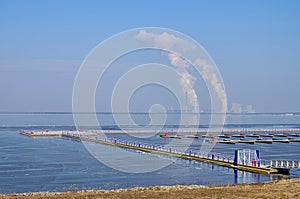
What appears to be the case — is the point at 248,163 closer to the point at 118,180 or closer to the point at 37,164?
the point at 118,180

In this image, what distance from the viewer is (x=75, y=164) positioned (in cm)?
3947

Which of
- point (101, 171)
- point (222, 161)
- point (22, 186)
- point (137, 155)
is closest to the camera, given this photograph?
point (22, 186)

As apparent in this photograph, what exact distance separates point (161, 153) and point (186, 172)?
15165 millimetres

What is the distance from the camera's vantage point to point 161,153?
49.6m

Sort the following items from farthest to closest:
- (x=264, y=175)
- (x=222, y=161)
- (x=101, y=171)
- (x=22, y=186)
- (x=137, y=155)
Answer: (x=137, y=155), (x=222, y=161), (x=101, y=171), (x=264, y=175), (x=22, y=186)

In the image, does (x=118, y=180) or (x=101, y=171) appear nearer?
(x=118, y=180)

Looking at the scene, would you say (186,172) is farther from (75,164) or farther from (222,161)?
(75,164)

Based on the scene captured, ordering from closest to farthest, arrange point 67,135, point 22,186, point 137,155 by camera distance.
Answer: point 22,186 < point 137,155 < point 67,135

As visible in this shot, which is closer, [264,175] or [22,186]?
[22,186]

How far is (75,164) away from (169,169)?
8.17m

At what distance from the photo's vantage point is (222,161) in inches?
1548

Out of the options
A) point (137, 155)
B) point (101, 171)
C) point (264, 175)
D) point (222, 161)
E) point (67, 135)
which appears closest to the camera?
point (264, 175)

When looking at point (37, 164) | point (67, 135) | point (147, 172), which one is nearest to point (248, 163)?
point (147, 172)

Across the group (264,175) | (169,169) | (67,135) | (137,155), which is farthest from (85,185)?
(67,135)
